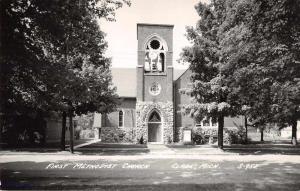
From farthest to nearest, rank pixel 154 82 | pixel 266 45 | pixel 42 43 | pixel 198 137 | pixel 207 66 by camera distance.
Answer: pixel 154 82 < pixel 198 137 < pixel 207 66 < pixel 266 45 < pixel 42 43

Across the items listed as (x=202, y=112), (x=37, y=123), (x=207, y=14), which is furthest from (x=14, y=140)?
(x=207, y=14)

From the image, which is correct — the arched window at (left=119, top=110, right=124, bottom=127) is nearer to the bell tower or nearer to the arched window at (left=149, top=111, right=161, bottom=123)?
the bell tower

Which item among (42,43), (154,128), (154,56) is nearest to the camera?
(42,43)

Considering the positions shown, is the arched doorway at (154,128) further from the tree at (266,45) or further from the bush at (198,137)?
the tree at (266,45)

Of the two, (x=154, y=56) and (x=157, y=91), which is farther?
(x=154, y=56)

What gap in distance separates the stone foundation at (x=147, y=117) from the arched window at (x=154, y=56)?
11.9 feet

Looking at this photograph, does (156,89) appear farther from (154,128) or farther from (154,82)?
(154,128)

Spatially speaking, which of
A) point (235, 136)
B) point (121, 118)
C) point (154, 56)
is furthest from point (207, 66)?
point (121, 118)

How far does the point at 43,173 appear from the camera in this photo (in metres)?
13.8

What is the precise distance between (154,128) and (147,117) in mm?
1636

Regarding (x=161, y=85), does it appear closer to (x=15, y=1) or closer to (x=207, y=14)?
(x=207, y=14)

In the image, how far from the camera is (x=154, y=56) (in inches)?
1468

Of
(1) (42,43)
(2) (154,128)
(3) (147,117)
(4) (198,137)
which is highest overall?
(1) (42,43)

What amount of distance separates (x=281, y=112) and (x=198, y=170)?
16.8 metres
